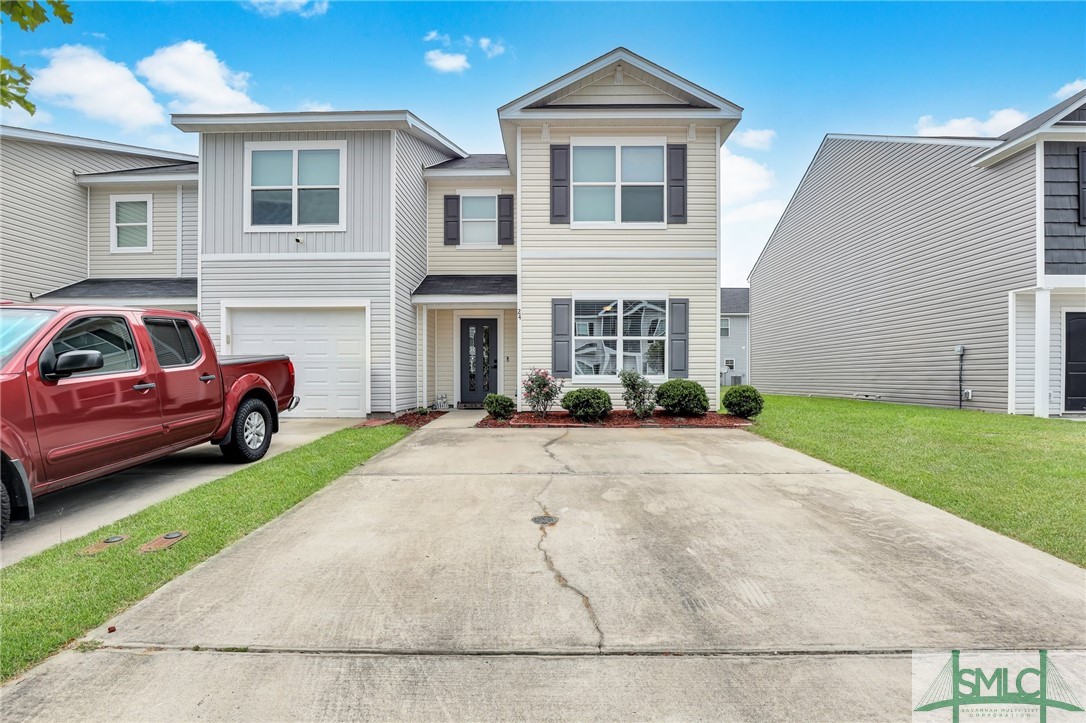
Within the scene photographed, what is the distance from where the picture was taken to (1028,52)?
1262 centimetres

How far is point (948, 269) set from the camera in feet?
42.6

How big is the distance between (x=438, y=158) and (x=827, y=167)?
13509 mm

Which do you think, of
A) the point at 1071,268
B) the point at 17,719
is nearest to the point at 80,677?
the point at 17,719

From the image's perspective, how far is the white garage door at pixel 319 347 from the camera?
10.7 meters

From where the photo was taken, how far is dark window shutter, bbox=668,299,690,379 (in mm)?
10711

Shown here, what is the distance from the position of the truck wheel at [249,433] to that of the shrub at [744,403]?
784cm

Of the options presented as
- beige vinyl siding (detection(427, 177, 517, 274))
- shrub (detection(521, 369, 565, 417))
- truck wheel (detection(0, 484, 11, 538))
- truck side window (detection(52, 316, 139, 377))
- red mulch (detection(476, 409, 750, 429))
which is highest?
beige vinyl siding (detection(427, 177, 517, 274))

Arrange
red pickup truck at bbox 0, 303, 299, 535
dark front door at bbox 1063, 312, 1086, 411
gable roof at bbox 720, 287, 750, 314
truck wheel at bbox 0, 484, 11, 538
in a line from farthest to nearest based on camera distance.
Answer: gable roof at bbox 720, 287, 750, 314, dark front door at bbox 1063, 312, 1086, 411, red pickup truck at bbox 0, 303, 299, 535, truck wheel at bbox 0, 484, 11, 538

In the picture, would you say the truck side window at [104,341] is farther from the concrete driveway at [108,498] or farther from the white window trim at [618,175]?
the white window trim at [618,175]

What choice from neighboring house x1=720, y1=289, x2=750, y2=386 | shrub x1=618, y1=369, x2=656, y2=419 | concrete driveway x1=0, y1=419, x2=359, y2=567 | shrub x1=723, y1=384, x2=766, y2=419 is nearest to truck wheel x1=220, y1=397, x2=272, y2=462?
concrete driveway x1=0, y1=419, x2=359, y2=567

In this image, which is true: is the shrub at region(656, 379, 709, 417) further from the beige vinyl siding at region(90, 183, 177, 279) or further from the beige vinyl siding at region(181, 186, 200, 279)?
the beige vinyl siding at region(90, 183, 177, 279)

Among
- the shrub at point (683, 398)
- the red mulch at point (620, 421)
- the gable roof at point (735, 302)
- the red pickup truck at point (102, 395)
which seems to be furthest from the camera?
the gable roof at point (735, 302)

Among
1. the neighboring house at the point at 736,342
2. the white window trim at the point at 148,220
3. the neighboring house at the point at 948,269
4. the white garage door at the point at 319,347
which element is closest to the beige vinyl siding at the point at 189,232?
the white window trim at the point at 148,220

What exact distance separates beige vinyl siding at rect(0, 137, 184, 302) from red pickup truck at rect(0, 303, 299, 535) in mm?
9663
